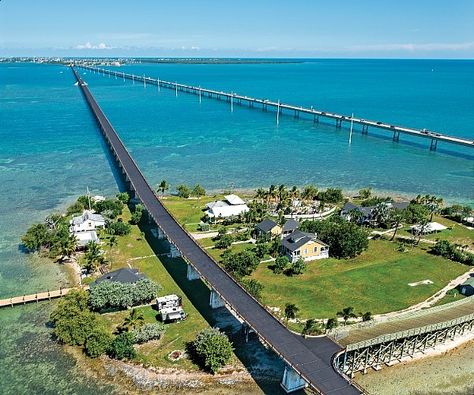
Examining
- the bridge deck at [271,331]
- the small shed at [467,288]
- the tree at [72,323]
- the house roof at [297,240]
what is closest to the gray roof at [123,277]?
the tree at [72,323]

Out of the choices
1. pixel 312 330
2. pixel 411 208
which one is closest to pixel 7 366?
pixel 312 330

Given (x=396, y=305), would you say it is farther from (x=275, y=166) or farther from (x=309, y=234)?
(x=275, y=166)

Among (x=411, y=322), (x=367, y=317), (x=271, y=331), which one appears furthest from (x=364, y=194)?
(x=271, y=331)

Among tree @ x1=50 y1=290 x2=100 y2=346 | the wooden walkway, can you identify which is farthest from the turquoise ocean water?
tree @ x1=50 y1=290 x2=100 y2=346

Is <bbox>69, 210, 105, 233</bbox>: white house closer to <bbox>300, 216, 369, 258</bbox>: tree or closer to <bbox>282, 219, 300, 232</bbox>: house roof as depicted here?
<bbox>282, 219, 300, 232</bbox>: house roof

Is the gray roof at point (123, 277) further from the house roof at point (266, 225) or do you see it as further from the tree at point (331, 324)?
the tree at point (331, 324)

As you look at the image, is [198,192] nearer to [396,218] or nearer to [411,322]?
[396,218]
